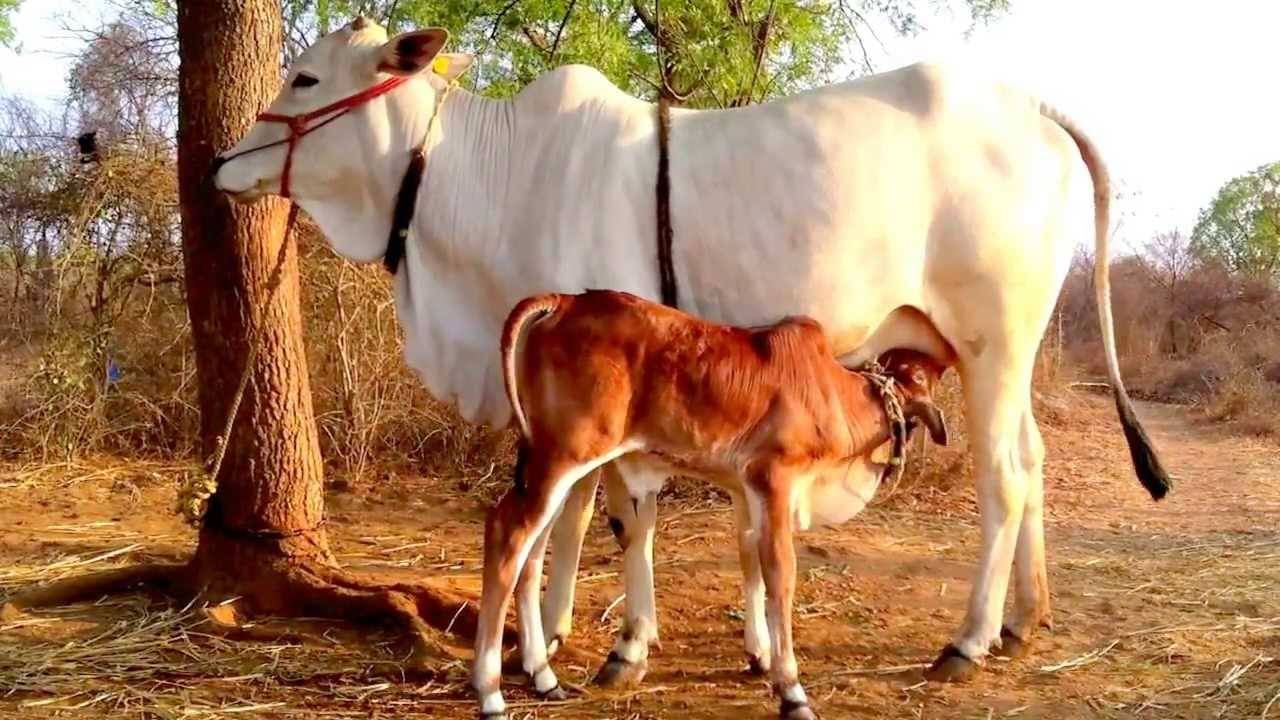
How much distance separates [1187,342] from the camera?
62.9 ft

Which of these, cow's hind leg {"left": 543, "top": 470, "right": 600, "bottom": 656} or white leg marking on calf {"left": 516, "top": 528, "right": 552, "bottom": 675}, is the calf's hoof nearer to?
white leg marking on calf {"left": 516, "top": 528, "right": 552, "bottom": 675}

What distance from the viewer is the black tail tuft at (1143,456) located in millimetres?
3986

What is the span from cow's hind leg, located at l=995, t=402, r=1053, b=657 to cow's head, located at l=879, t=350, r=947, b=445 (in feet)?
1.34

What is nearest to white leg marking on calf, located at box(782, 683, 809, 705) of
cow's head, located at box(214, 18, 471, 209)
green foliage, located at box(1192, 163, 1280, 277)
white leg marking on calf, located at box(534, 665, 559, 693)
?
white leg marking on calf, located at box(534, 665, 559, 693)

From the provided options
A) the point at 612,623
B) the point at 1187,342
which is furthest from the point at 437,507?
the point at 1187,342

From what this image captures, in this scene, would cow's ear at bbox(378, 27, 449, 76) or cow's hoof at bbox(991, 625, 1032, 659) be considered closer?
cow's ear at bbox(378, 27, 449, 76)

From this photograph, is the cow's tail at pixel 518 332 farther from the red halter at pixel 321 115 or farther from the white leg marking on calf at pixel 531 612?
the red halter at pixel 321 115

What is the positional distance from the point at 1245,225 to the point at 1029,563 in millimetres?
22479

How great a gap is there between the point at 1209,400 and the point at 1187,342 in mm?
6990

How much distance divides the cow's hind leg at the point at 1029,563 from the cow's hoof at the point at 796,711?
1.12 metres

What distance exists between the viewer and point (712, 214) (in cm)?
346

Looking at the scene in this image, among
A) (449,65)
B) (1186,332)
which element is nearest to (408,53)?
(449,65)

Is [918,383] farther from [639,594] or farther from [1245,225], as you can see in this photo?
[1245,225]

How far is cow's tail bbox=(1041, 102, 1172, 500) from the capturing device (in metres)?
3.87
